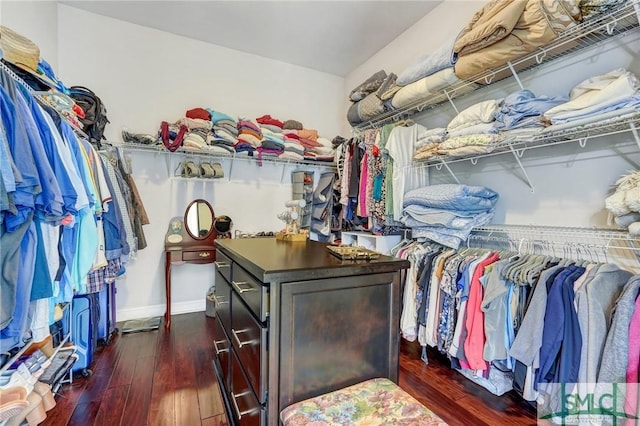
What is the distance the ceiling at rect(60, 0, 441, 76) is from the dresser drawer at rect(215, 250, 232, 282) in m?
2.23

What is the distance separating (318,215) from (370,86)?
1.46m

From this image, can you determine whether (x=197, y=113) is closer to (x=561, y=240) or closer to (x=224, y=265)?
(x=224, y=265)

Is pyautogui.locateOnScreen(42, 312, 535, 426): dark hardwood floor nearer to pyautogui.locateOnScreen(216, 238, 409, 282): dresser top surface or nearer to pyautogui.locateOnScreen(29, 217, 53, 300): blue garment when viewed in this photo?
pyautogui.locateOnScreen(29, 217, 53, 300): blue garment

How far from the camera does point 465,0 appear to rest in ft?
7.50

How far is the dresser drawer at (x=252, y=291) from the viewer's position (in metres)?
Result: 0.98

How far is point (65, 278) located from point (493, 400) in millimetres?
2372

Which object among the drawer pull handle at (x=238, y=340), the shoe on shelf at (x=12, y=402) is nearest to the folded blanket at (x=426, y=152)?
the drawer pull handle at (x=238, y=340)

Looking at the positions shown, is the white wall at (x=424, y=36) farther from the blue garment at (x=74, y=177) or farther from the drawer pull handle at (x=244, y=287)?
the blue garment at (x=74, y=177)

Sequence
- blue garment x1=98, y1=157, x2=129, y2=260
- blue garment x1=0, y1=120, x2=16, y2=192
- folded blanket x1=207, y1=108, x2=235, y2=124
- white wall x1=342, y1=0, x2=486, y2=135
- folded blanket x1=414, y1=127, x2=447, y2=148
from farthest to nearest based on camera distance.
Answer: folded blanket x1=207, y1=108, x2=235, y2=124
white wall x1=342, y1=0, x2=486, y2=135
folded blanket x1=414, y1=127, x2=447, y2=148
blue garment x1=98, y1=157, x2=129, y2=260
blue garment x1=0, y1=120, x2=16, y2=192

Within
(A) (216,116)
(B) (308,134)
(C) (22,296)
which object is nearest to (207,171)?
(A) (216,116)

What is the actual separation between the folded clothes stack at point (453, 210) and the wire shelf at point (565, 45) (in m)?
0.72

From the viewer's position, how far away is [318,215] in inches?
132

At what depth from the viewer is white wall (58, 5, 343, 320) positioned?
2.72 m

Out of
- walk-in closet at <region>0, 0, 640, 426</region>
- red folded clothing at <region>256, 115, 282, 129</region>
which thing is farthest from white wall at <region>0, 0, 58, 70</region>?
red folded clothing at <region>256, 115, 282, 129</region>
